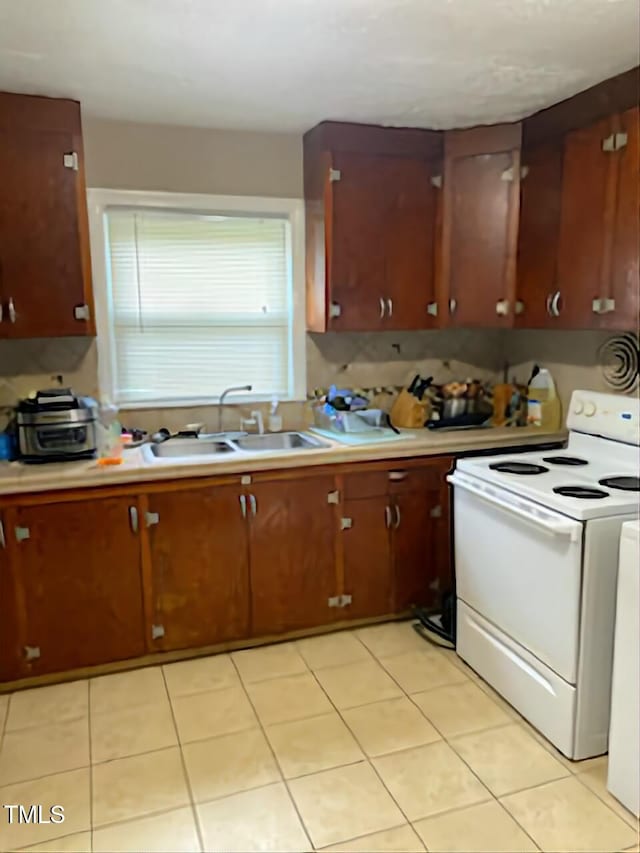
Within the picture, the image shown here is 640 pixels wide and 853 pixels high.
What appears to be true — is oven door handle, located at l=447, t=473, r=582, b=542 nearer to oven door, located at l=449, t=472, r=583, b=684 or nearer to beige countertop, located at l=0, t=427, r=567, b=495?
oven door, located at l=449, t=472, r=583, b=684

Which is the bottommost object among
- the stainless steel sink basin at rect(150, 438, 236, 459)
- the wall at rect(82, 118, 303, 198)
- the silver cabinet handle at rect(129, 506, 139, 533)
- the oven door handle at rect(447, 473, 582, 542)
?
the silver cabinet handle at rect(129, 506, 139, 533)

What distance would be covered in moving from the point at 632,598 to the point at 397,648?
129 centimetres

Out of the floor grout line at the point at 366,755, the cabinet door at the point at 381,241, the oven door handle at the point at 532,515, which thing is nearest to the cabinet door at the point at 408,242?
the cabinet door at the point at 381,241

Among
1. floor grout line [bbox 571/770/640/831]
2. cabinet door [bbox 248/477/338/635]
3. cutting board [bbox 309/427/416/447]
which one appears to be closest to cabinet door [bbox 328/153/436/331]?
cutting board [bbox 309/427/416/447]

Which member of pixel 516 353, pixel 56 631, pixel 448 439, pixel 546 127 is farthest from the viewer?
pixel 516 353

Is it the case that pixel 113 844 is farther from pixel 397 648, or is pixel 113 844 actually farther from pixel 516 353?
pixel 516 353

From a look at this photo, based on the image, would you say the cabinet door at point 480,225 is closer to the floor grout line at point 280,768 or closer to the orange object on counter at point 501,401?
the orange object on counter at point 501,401

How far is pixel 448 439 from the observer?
3164 millimetres

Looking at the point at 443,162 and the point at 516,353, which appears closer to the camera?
the point at 443,162

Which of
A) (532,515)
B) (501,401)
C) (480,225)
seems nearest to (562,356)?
(501,401)

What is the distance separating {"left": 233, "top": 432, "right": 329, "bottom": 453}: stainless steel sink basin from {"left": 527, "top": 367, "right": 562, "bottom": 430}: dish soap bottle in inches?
45.5

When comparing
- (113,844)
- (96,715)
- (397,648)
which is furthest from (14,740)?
(397,648)

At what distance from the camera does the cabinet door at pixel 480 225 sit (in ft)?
10.3

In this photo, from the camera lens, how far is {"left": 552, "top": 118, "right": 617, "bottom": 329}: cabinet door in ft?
8.68
